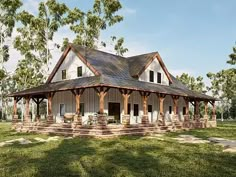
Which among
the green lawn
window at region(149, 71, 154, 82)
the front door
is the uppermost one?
window at region(149, 71, 154, 82)

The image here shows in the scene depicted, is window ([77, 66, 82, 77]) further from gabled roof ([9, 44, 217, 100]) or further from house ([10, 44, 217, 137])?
gabled roof ([9, 44, 217, 100])

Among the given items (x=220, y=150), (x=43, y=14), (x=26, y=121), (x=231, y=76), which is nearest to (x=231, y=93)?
(x=231, y=76)

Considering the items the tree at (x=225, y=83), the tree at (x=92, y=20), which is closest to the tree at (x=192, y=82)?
the tree at (x=225, y=83)

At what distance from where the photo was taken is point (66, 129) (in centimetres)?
1988

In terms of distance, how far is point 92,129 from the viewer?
18.0 m

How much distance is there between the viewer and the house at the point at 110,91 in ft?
73.3

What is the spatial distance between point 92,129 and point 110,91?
644 cm

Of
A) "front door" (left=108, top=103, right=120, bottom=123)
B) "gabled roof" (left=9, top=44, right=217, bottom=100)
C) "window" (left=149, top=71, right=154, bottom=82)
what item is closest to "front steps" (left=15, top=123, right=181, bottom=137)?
"gabled roof" (left=9, top=44, right=217, bottom=100)

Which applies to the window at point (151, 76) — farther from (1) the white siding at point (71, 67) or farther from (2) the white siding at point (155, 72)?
(1) the white siding at point (71, 67)

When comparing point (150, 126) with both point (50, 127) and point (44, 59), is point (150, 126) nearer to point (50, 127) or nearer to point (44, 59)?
point (50, 127)

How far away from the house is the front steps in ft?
1.26

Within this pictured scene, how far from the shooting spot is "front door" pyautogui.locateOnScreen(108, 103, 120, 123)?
23.9 metres

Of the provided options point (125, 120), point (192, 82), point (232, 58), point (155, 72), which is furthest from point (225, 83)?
point (125, 120)

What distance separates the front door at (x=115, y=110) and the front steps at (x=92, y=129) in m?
3.79
